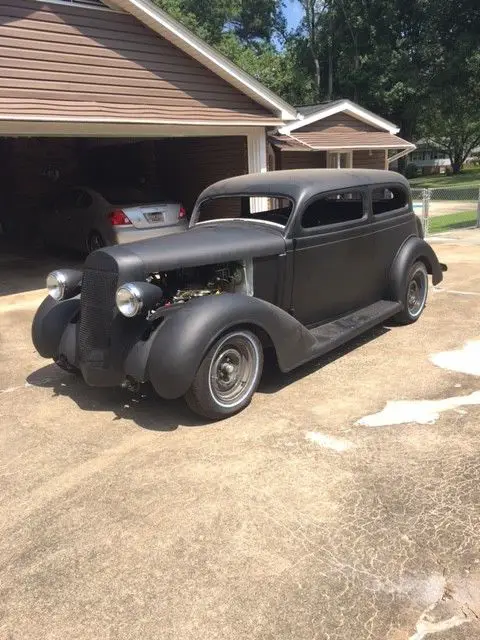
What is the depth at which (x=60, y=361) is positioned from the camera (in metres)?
4.59

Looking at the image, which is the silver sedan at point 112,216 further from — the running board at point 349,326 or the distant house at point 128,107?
the running board at point 349,326

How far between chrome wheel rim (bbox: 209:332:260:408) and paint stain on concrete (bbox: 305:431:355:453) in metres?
0.66

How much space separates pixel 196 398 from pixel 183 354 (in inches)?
15.6

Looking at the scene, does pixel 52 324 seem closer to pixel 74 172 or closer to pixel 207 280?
pixel 207 280

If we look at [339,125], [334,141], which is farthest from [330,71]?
[334,141]

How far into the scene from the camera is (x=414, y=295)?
6.33m

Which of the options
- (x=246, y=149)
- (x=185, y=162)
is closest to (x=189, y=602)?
(x=246, y=149)

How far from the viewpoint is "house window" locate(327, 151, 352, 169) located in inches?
621

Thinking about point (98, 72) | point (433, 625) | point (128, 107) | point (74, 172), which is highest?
point (98, 72)

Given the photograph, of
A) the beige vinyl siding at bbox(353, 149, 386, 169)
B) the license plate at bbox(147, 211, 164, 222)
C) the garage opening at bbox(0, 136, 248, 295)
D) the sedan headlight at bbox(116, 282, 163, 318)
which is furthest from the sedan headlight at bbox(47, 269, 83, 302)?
the beige vinyl siding at bbox(353, 149, 386, 169)

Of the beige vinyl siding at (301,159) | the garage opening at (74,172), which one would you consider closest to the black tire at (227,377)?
the garage opening at (74,172)

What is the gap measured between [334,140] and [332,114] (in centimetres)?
113

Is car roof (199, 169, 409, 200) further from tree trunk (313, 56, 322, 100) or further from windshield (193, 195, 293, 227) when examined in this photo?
tree trunk (313, 56, 322, 100)

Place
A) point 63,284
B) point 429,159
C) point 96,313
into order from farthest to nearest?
point 429,159 < point 63,284 < point 96,313
